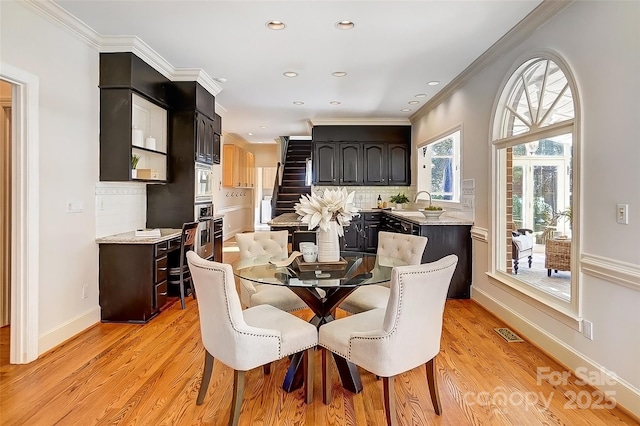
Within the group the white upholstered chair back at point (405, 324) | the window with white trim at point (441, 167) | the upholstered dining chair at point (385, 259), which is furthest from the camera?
the window with white trim at point (441, 167)

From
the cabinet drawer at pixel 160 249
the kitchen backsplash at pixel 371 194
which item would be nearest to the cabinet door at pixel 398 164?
the kitchen backsplash at pixel 371 194

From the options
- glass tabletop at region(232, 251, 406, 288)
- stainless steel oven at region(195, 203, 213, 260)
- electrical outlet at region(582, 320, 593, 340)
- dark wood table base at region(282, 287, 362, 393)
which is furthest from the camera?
stainless steel oven at region(195, 203, 213, 260)

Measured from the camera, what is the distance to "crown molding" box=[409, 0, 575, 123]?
276 centimetres

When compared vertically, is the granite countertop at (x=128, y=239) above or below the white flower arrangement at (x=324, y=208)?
below

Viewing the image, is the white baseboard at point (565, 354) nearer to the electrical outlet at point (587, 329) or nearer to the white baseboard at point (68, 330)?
the electrical outlet at point (587, 329)

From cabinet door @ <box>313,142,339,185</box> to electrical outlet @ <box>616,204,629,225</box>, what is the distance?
533 cm

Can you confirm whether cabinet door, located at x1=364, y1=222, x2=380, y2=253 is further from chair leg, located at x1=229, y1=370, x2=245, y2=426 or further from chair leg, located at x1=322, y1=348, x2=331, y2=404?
chair leg, located at x1=229, y1=370, x2=245, y2=426

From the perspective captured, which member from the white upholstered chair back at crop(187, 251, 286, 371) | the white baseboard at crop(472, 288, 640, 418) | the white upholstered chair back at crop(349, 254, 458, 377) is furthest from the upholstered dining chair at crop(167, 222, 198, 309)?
the white baseboard at crop(472, 288, 640, 418)

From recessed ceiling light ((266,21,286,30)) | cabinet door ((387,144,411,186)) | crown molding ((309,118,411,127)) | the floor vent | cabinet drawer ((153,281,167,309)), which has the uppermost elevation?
crown molding ((309,118,411,127))

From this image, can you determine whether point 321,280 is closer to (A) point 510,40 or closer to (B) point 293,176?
(A) point 510,40

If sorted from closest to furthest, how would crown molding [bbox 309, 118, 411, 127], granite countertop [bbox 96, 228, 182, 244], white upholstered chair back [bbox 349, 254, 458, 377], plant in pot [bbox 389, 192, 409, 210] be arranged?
white upholstered chair back [bbox 349, 254, 458, 377], granite countertop [bbox 96, 228, 182, 244], plant in pot [bbox 389, 192, 409, 210], crown molding [bbox 309, 118, 411, 127]

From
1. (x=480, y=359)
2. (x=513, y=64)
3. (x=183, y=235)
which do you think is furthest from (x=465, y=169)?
(x=183, y=235)

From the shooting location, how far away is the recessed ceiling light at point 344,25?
124 inches

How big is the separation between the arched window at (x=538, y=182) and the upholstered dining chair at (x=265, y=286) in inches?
80.8
